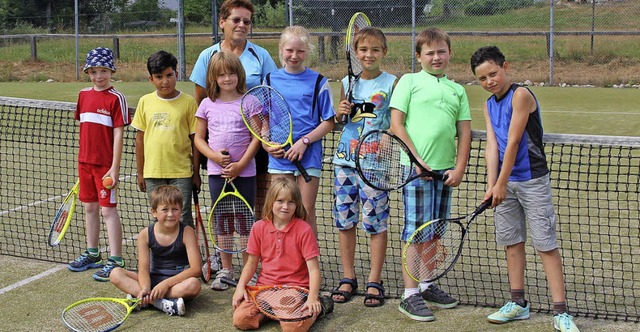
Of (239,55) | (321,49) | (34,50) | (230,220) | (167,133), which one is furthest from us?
(34,50)

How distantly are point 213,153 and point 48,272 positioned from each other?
4.91 ft

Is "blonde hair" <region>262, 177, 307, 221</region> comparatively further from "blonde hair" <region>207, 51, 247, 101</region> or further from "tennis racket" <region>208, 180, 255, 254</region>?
"blonde hair" <region>207, 51, 247, 101</region>

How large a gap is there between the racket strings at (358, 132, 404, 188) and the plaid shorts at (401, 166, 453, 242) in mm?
65

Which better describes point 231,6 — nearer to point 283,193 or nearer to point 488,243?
point 283,193

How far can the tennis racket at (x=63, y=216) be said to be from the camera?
5.63 metres

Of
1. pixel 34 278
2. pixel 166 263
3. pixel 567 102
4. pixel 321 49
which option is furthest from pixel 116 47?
pixel 166 263

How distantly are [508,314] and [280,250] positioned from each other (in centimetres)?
126

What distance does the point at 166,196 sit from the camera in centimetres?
487

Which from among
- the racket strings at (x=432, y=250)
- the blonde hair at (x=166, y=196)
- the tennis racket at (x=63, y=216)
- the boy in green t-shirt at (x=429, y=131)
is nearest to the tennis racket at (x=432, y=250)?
the racket strings at (x=432, y=250)

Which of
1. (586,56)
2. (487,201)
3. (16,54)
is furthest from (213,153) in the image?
(16,54)

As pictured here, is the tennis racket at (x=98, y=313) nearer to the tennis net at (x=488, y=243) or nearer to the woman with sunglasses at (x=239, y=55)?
the woman with sunglasses at (x=239, y=55)

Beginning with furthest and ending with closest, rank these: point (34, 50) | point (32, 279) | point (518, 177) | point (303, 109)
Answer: point (34, 50), point (32, 279), point (303, 109), point (518, 177)

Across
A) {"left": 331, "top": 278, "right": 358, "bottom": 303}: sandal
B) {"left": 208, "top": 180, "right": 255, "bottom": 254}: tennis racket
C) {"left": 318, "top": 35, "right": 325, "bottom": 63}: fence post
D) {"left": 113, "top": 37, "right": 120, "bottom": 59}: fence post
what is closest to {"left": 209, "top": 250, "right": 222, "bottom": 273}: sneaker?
{"left": 208, "top": 180, "right": 255, "bottom": 254}: tennis racket

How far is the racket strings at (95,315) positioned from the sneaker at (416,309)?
152 centimetres
